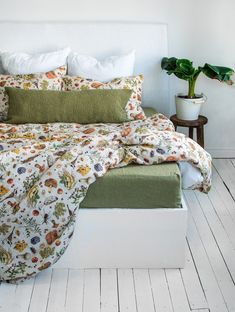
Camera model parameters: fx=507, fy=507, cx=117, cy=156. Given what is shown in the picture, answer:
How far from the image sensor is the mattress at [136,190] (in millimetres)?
2430

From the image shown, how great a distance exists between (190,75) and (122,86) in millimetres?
513

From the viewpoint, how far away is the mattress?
95.7 inches

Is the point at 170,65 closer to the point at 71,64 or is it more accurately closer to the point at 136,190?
the point at 71,64

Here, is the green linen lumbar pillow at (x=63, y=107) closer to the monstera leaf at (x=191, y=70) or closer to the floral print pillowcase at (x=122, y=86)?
the floral print pillowcase at (x=122, y=86)

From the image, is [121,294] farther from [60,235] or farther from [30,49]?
[30,49]

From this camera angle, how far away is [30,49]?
369cm

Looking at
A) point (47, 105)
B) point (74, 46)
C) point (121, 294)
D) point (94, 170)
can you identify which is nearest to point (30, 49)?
point (74, 46)

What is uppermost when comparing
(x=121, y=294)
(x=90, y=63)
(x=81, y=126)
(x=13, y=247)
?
(x=90, y=63)

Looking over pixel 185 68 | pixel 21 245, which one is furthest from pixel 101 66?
pixel 21 245

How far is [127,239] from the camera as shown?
8.23 feet

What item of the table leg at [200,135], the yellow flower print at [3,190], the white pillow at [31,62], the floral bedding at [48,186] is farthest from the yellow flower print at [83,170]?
the table leg at [200,135]

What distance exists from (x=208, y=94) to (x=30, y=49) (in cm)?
140

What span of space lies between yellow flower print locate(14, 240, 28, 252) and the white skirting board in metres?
0.23

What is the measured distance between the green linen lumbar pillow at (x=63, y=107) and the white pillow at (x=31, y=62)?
0.32 m
